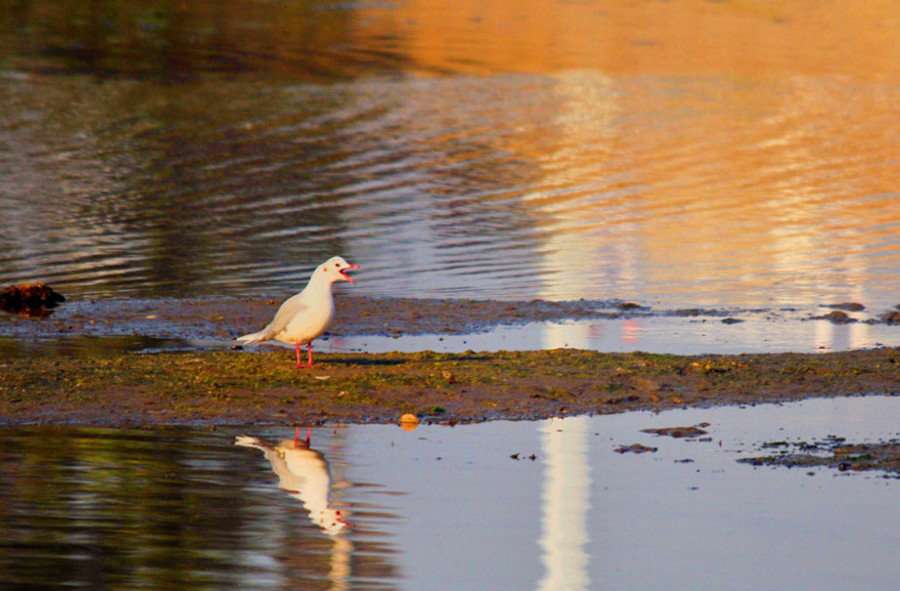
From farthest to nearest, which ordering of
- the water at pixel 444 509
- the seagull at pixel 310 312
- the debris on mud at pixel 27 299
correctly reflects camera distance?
the debris on mud at pixel 27 299, the seagull at pixel 310 312, the water at pixel 444 509

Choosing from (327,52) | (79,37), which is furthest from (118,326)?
(79,37)

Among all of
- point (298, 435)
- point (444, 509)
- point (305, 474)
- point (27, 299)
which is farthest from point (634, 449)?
point (27, 299)

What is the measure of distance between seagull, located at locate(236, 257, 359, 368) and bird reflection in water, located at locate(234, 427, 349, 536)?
159 centimetres

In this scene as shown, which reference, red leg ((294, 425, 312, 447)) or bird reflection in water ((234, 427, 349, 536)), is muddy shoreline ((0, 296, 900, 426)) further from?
bird reflection in water ((234, 427, 349, 536))

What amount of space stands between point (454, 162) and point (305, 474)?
1997 centimetres

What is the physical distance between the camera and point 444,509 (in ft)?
27.9

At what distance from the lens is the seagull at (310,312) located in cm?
1184

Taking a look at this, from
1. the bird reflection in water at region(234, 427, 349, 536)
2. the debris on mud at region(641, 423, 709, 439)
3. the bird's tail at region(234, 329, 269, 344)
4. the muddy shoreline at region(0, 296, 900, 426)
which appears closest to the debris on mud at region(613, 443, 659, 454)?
the debris on mud at region(641, 423, 709, 439)

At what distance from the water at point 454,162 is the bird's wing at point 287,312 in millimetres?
4660

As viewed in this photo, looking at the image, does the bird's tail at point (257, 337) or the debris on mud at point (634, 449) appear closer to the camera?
the debris on mud at point (634, 449)

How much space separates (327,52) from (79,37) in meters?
9.69

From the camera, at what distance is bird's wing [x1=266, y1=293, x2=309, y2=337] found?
39.2 ft

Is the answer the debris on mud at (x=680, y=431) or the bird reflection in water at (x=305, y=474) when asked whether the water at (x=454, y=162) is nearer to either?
the debris on mud at (x=680, y=431)

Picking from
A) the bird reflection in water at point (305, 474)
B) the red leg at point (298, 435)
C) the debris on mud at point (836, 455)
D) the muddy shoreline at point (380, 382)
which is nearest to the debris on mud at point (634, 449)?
the debris on mud at point (836, 455)
